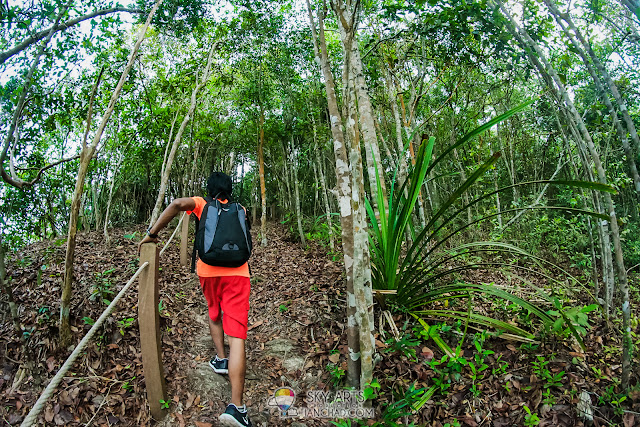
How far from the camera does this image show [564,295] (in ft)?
10.8

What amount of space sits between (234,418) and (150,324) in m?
0.89

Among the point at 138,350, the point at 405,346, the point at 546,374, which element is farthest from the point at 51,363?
the point at 546,374

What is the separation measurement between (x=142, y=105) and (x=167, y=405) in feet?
22.5

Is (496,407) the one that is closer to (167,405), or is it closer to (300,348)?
(300,348)

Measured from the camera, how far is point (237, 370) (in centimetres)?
234

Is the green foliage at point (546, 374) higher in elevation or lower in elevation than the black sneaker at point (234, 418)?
higher

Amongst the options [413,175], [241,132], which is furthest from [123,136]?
[413,175]

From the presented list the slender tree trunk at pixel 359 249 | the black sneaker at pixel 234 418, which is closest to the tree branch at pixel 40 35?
the slender tree trunk at pixel 359 249

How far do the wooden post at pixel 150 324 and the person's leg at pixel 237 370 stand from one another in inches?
21.6

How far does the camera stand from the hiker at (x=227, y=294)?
231 centimetres

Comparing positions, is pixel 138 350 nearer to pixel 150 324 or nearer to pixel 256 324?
pixel 150 324

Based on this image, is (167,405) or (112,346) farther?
(112,346)

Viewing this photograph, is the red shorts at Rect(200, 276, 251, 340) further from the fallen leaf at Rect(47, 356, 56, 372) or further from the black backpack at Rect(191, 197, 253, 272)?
the fallen leaf at Rect(47, 356, 56, 372)

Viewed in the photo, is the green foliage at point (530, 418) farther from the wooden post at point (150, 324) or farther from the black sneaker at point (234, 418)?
the wooden post at point (150, 324)
